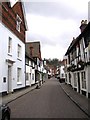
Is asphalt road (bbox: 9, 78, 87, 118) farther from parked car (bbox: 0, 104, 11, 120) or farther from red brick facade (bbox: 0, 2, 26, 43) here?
red brick facade (bbox: 0, 2, 26, 43)

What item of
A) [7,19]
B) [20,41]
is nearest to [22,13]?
[20,41]

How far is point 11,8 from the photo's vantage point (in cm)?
2066

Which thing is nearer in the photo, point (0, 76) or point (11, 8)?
point (0, 76)

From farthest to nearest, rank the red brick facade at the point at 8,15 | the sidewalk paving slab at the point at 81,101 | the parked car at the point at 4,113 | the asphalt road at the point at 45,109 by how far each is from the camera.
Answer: the red brick facade at the point at 8,15 < the sidewalk paving slab at the point at 81,101 < the asphalt road at the point at 45,109 < the parked car at the point at 4,113

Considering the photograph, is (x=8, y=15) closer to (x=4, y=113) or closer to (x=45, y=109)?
(x=45, y=109)

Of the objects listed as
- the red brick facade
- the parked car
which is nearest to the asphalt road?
the parked car

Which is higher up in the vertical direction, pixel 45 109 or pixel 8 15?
pixel 8 15

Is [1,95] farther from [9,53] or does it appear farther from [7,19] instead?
[7,19]

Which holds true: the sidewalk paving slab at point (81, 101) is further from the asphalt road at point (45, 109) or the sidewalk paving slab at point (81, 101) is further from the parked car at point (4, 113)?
the parked car at point (4, 113)

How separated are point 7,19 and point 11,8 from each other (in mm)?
2158

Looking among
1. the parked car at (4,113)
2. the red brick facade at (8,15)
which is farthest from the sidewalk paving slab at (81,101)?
the red brick facade at (8,15)

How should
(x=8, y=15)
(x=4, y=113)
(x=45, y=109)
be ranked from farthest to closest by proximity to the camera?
(x=8, y=15), (x=45, y=109), (x=4, y=113)

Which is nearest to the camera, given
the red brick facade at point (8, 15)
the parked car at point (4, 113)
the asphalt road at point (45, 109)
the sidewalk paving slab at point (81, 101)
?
the parked car at point (4, 113)

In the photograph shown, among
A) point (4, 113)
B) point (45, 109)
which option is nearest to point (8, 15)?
point (45, 109)
